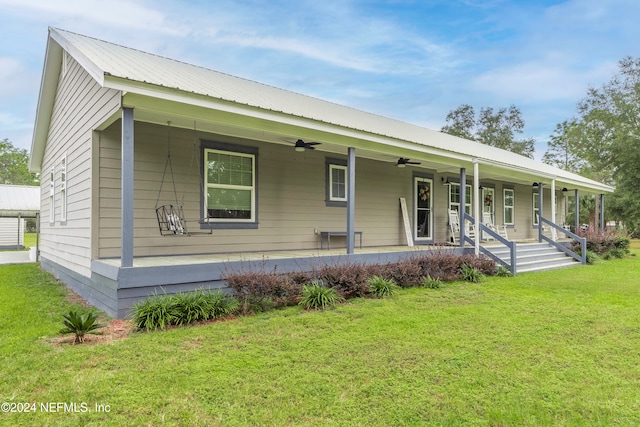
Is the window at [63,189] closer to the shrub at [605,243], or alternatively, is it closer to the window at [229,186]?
the window at [229,186]

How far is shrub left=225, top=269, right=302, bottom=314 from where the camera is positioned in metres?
5.37

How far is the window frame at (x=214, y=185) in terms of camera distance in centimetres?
714

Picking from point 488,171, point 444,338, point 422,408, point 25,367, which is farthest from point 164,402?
point 488,171

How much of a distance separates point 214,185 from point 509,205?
471 inches

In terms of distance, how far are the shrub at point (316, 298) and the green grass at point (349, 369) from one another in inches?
10.1

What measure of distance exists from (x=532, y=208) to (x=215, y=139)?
13998mm

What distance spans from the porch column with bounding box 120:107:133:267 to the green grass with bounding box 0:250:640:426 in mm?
1078

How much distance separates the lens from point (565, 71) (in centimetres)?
1817

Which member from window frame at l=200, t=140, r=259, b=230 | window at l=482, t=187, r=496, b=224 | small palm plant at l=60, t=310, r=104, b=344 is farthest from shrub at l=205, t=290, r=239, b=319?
window at l=482, t=187, r=496, b=224

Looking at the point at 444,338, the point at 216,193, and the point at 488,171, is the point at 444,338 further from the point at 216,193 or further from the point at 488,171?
the point at 488,171

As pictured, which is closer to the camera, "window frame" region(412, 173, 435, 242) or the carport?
"window frame" region(412, 173, 435, 242)

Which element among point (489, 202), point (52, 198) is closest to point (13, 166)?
point (52, 198)

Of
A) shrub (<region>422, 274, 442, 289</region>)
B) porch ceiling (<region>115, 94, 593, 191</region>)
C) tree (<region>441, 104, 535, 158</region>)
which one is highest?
tree (<region>441, 104, 535, 158</region>)

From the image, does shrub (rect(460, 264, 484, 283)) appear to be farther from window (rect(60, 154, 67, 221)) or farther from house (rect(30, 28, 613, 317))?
window (rect(60, 154, 67, 221))
